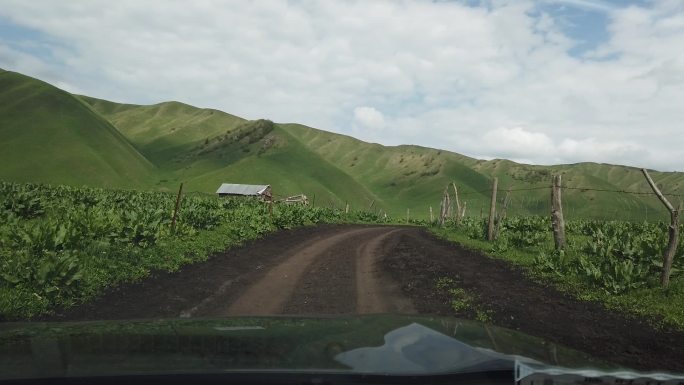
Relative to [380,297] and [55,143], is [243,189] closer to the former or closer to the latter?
[55,143]

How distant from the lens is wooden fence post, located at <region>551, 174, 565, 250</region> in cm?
1612

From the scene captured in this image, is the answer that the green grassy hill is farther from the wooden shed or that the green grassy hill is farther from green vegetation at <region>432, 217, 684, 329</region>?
green vegetation at <region>432, 217, 684, 329</region>

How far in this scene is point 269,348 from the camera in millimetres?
3412

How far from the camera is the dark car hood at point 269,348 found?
9.47 feet

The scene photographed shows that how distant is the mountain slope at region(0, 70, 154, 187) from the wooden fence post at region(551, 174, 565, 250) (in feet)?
352

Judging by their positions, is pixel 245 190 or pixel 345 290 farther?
pixel 245 190

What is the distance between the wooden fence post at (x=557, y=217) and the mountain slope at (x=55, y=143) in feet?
352

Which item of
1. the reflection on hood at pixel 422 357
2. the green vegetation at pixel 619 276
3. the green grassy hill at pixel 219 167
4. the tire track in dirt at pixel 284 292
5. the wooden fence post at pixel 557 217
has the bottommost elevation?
the tire track in dirt at pixel 284 292

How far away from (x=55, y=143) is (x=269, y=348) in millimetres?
131930

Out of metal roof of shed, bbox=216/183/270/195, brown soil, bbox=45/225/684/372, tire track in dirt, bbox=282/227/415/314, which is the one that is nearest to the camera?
brown soil, bbox=45/225/684/372

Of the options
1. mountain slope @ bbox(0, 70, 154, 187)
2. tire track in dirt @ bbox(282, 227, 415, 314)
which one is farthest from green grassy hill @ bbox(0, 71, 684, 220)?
tire track in dirt @ bbox(282, 227, 415, 314)

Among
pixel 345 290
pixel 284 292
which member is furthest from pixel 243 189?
pixel 284 292

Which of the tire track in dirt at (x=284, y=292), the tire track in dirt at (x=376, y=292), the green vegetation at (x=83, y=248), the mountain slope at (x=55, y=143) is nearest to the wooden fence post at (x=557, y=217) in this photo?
the tire track in dirt at (x=376, y=292)

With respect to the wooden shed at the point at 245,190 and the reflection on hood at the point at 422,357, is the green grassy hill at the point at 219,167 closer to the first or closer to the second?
the wooden shed at the point at 245,190
